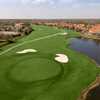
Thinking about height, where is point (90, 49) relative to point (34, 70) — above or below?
below

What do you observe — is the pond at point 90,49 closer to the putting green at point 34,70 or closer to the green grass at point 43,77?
the green grass at point 43,77

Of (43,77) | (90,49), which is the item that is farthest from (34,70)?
(90,49)

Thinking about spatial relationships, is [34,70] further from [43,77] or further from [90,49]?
[90,49]

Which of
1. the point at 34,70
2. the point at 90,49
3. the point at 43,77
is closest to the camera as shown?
the point at 43,77

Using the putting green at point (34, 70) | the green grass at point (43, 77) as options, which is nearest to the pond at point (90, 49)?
the green grass at point (43, 77)

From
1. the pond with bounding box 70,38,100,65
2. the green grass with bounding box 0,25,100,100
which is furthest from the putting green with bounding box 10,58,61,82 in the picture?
the pond with bounding box 70,38,100,65

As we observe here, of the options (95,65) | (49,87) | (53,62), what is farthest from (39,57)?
(49,87)

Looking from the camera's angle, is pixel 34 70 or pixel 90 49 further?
pixel 90 49

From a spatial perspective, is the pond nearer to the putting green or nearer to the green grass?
the green grass
